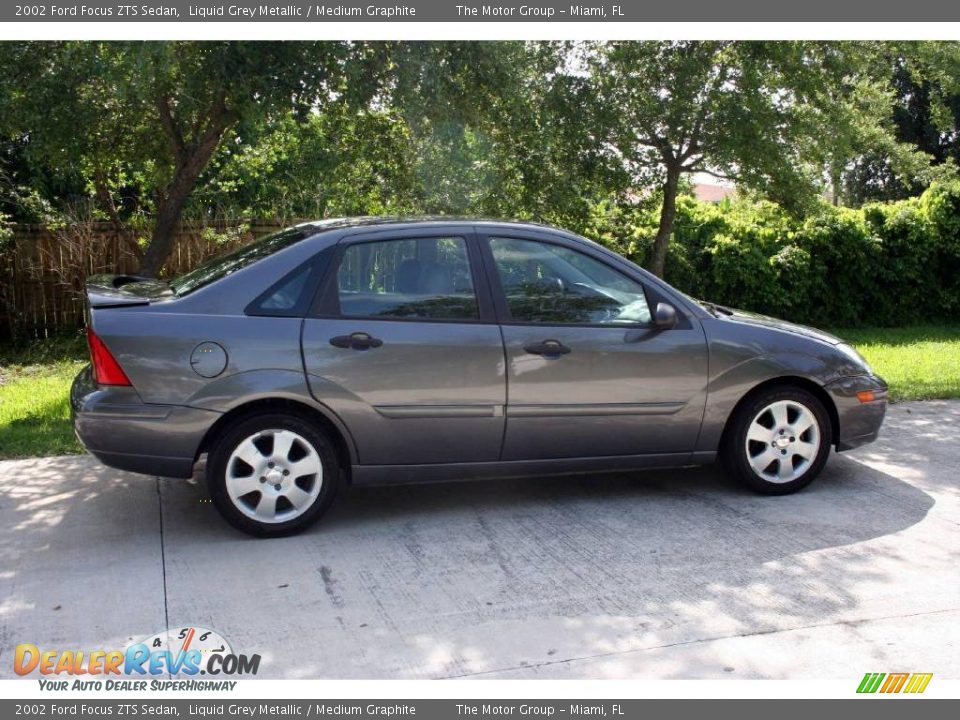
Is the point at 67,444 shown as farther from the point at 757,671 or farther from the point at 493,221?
the point at 757,671

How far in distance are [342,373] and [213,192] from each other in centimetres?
879

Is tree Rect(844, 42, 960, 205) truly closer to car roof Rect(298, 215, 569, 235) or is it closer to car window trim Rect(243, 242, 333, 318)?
car roof Rect(298, 215, 569, 235)

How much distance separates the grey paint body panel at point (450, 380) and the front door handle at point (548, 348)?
3cm

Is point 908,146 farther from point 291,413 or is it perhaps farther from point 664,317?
point 291,413

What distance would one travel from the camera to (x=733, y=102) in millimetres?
8797

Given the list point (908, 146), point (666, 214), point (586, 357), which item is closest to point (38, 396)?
point (586, 357)

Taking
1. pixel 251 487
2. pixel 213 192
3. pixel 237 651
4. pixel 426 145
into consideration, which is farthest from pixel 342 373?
pixel 213 192

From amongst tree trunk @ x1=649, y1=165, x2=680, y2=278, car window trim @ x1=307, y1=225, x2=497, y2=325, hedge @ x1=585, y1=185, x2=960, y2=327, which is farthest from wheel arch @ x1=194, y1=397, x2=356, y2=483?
hedge @ x1=585, y1=185, x2=960, y2=327

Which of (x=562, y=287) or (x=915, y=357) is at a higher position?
(x=562, y=287)

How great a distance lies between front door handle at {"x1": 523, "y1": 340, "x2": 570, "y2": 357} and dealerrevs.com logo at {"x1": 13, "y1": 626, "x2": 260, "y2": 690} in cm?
221

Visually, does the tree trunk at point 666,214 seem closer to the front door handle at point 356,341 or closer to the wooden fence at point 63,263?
the wooden fence at point 63,263

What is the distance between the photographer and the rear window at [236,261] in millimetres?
5258

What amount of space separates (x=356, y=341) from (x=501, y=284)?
2.86ft

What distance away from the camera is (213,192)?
13.1 meters
